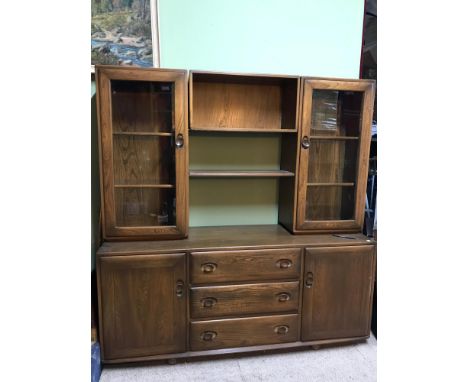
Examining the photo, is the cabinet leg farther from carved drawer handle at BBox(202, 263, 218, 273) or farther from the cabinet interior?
the cabinet interior

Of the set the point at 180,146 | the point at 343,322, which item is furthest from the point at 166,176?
the point at 343,322

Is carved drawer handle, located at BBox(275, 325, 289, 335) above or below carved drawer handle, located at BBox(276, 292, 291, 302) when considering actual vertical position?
below

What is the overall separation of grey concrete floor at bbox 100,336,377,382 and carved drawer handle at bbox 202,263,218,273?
21.2 inches

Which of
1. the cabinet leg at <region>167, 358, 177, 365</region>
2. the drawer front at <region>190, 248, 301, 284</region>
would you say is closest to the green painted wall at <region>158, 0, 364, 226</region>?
the drawer front at <region>190, 248, 301, 284</region>

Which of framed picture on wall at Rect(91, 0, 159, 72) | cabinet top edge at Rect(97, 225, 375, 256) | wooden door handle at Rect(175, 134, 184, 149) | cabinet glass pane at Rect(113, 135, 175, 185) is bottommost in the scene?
cabinet top edge at Rect(97, 225, 375, 256)

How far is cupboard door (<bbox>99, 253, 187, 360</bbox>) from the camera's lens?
1518 millimetres

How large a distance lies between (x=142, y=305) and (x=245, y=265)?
563 millimetres

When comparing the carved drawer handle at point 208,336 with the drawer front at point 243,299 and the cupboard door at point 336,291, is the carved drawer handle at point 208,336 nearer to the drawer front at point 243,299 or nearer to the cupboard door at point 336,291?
the drawer front at point 243,299

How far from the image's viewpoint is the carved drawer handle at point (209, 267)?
158 cm

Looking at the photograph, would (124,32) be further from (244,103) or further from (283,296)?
(283,296)

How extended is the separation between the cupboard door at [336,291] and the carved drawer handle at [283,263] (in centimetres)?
10

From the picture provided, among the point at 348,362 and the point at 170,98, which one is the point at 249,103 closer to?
the point at 170,98
